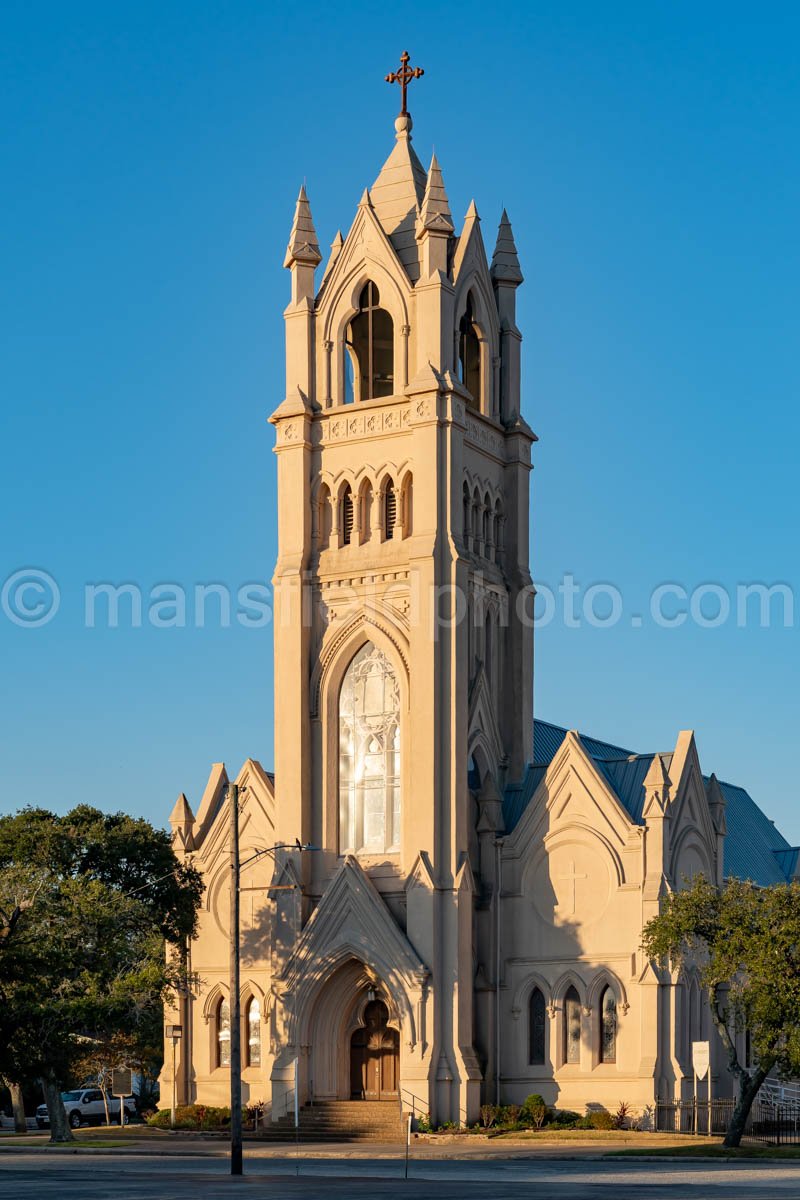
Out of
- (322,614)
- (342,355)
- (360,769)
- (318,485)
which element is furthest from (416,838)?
Answer: (342,355)

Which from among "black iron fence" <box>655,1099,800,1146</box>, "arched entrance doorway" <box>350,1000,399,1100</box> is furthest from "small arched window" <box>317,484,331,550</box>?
"black iron fence" <box>655,1099,800,1146</box>

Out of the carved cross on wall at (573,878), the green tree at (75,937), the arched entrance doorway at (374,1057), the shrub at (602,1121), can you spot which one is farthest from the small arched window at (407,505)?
the shrub at (602,1121)

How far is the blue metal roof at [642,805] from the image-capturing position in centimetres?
5838

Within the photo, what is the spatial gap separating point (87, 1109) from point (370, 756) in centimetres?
2738

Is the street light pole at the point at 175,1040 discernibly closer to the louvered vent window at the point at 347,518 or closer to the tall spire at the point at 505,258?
the louvered vent window at the point at 347,518

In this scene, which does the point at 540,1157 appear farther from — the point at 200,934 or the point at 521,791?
the point at 200,934

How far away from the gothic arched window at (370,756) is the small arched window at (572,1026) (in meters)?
7.30

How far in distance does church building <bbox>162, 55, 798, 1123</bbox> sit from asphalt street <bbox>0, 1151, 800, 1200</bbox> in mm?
11083

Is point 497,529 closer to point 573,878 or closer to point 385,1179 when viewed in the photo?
point 573,878

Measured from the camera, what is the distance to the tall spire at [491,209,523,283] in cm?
6469

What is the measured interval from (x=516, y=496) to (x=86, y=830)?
1918cm

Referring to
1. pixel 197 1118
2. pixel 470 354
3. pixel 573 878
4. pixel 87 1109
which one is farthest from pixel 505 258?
pixel 87 1109

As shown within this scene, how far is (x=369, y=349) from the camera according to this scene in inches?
2418

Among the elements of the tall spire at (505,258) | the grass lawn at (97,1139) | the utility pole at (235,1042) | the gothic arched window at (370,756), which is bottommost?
the grass lawn at (97,1139)
